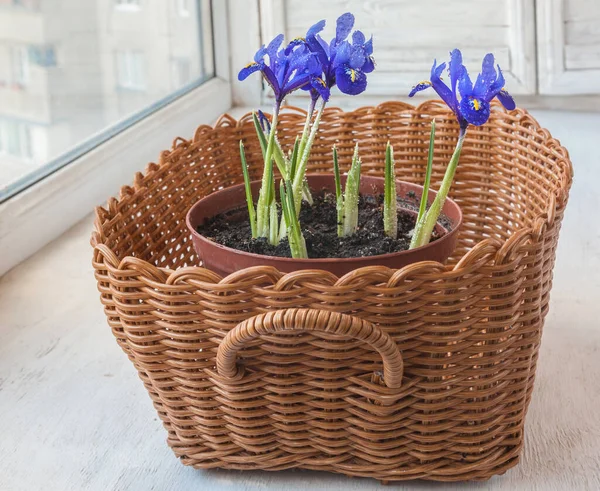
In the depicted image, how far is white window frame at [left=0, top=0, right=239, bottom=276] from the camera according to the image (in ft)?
4.62

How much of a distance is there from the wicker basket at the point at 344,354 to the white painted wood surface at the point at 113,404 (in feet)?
0.10

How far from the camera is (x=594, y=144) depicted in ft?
6.22

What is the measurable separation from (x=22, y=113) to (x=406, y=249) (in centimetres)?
84

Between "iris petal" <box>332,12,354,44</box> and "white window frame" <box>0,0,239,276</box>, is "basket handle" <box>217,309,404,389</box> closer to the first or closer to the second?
"iris petal" <box>332,12,354,44</box>

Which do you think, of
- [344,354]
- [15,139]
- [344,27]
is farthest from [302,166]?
[15,139]

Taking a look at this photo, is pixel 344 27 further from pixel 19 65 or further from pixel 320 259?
pixel 19 65

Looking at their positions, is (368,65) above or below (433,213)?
above

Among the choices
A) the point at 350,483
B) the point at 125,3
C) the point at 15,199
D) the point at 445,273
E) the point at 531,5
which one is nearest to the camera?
the point at 445,273

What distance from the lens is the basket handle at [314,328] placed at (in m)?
0.68

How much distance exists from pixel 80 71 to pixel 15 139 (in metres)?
0.30

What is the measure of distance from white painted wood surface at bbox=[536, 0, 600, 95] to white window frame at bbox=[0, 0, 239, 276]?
742 mm

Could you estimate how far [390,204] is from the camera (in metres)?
0.91

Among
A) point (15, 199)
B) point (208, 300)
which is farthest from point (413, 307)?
point (15, 199)

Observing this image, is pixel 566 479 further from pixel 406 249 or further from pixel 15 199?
pixel 15 199
